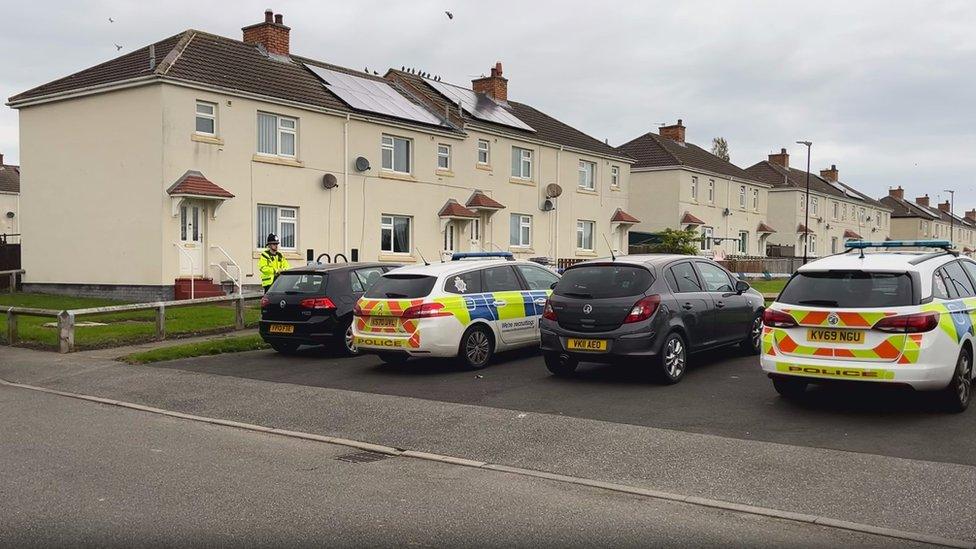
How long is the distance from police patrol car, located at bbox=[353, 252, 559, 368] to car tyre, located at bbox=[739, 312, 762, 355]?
306 centimetres

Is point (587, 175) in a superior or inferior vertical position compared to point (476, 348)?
superior

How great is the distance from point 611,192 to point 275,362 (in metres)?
27.1

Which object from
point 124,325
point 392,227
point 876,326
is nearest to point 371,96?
point 392,227

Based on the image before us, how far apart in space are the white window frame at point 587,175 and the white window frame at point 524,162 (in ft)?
10.4

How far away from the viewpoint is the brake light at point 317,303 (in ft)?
45.2

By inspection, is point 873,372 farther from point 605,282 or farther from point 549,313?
point 549,313

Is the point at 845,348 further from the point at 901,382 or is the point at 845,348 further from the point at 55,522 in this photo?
the point at 55,522

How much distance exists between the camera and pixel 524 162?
34281mm

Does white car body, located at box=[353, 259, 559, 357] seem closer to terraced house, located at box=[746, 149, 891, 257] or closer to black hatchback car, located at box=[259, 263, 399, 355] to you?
black hatchback car, located at box=[259, 263, 399, 355]

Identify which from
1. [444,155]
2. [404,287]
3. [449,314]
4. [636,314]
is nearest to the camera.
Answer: [636,314]

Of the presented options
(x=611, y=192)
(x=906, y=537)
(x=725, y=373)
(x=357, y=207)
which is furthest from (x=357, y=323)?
(x=611, y=192)

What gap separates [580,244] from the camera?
37.2 metres

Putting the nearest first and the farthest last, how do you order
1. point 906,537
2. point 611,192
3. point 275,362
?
point 906,537, point 275,362, point 611,192

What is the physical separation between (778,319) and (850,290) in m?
0.75
